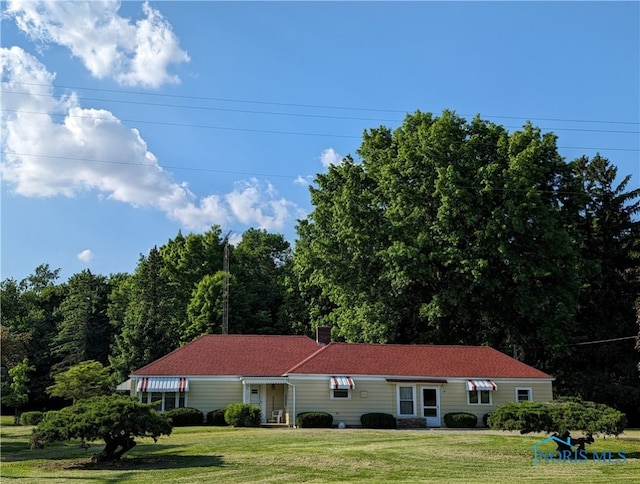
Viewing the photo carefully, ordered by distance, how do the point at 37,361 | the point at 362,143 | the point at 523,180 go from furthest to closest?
the point at 37,361 < the point at 362,143 < the point at 523,180

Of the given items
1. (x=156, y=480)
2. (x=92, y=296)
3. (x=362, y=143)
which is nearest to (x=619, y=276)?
(x=362, y=143)

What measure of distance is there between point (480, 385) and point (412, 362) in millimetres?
3448

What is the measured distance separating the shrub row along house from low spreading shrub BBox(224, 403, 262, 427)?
5.50 ft

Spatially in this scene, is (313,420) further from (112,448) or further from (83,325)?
(83,325)

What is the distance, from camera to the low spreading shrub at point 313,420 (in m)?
28.8

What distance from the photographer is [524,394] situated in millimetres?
31703

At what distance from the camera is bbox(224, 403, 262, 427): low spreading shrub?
29203 mm

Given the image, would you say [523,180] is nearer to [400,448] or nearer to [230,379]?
[230,379]

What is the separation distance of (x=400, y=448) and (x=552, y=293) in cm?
2110

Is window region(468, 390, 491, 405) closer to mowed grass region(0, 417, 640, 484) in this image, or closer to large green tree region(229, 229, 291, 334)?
mowed grass region(0, 417, 640, 484)

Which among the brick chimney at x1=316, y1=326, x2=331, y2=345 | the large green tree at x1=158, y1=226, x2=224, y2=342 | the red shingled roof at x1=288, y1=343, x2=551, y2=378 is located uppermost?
the large green tree at x1=158, y1=226, x2=224, y2=342

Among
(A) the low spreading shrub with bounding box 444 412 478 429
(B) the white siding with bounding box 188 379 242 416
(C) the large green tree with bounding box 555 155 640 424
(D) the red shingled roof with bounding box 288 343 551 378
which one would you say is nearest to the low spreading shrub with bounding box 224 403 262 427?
(D) the red shingled roof with bounding box 288 343 551 378

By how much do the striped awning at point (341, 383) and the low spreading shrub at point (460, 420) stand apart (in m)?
4.62

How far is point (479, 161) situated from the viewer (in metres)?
38.2
